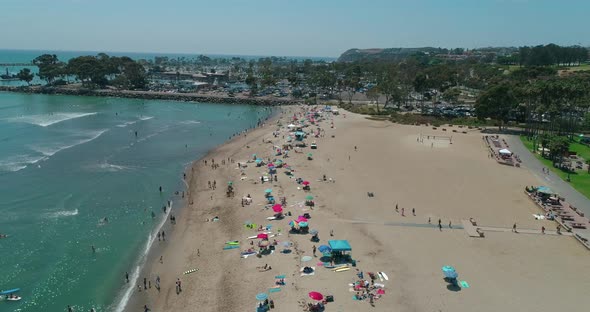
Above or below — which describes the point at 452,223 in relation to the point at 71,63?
below

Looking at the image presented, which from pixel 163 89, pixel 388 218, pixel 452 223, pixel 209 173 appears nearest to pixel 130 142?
pixel 209 173

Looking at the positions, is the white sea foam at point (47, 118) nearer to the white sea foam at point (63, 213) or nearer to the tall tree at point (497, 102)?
the white sea foam at point (63, 213)

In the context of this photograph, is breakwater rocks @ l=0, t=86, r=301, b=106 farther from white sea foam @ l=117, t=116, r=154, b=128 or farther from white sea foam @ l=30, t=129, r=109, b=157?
white sea foam @ l=30, t=129, r=109, b=157

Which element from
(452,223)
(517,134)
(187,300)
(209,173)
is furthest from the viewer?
(517,134)

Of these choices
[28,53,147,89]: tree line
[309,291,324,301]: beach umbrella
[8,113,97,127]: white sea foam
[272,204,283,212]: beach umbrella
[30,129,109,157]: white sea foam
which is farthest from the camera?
[28,53,147,89]: tree line

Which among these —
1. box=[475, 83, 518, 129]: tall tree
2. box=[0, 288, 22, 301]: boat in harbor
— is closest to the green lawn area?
box=[475, 83, 518, 129]: tall tree

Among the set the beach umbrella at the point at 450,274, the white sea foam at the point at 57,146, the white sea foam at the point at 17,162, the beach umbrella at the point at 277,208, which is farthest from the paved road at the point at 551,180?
the white sea foam at the point at 57,146

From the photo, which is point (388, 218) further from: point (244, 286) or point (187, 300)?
point (187, 300)

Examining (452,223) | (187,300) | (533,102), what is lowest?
(187,300)
